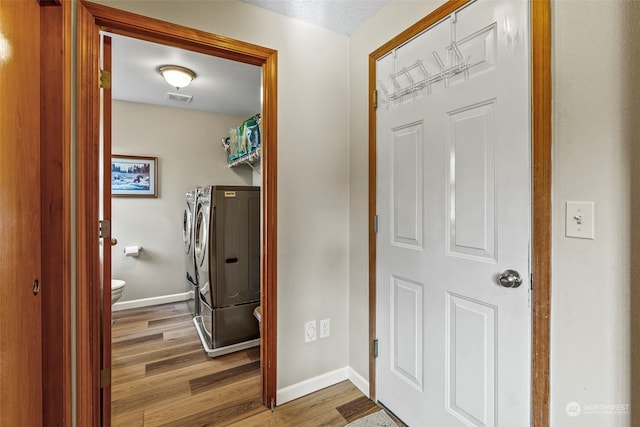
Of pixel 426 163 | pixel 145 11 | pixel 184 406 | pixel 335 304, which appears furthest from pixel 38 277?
pixel 426 163

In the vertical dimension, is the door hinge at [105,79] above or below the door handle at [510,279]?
above

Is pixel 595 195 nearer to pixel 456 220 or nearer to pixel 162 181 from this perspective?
pixel 456 220

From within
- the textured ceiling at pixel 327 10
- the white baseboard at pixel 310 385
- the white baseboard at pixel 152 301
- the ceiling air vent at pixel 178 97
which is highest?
the ceiling air vent at pixel 178 97

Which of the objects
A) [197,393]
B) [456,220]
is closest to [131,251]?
[197,393]

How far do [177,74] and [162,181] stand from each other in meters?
1.47

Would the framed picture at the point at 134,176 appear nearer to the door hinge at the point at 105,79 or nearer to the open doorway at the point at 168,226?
the open doorway at the point at 168,226

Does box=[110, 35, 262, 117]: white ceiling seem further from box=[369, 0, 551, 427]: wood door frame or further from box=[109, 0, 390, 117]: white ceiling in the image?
box=[369, 0, 551, 427]: wood door frame

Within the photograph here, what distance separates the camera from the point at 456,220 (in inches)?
51.8

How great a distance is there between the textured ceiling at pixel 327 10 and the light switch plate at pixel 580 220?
4.73ft

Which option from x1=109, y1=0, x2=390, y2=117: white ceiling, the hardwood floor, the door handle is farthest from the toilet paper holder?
the door handle

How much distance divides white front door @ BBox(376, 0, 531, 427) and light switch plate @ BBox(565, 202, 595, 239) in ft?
0.39

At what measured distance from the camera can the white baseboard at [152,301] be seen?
3316mm

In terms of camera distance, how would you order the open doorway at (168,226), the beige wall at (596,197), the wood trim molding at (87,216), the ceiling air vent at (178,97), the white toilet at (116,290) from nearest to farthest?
the beige wall at (596,197)
the wood trim molding at (87,216)
the open doorway at (168,226)
the white toilet at (116,290)
the ceiling air vent at (178,97)

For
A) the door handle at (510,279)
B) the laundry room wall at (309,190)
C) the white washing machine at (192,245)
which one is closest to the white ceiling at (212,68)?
the laundry room wall at (309,190)
